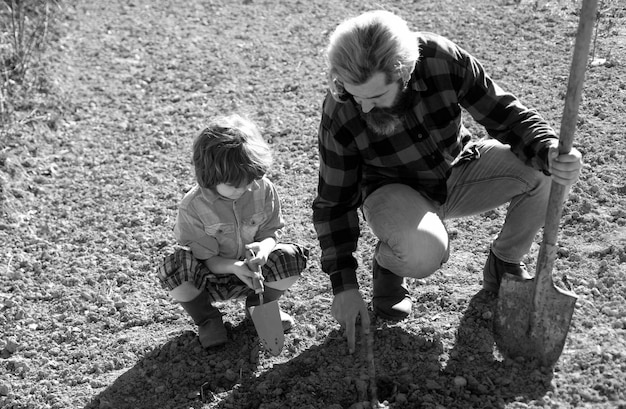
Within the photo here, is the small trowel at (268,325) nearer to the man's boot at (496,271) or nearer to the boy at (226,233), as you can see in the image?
the boy at (226,233)

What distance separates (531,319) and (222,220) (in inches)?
45.5

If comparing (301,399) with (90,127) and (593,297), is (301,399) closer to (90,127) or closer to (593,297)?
(593,297)

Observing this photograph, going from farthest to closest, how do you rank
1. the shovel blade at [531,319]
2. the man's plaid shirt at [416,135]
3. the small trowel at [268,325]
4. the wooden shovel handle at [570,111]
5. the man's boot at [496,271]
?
the man's boot at [496,271]
the small trowel at [268,325]
the man's plaid shirt at [416,135]
the shovel blade at [531,319]
the wooden shovel handle at [570,111]

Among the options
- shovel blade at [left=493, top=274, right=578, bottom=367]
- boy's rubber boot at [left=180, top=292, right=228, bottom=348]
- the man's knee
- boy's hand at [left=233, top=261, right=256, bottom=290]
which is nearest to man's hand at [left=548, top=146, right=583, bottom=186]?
shovel blade at [left=493, top=274, right=578, bottom=367]

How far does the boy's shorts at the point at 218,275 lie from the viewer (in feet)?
10.0

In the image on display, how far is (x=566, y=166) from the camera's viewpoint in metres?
2.55

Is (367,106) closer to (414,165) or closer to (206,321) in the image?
(414,165)

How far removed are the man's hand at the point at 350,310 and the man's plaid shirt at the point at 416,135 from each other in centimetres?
3

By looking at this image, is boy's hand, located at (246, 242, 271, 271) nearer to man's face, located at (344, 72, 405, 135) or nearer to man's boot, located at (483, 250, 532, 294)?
man's face, located at (344, 72, 405, 135)

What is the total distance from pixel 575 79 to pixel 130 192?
2.57 m

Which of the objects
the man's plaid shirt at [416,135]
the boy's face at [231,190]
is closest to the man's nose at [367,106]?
the man's plaid shirt at [416,135]

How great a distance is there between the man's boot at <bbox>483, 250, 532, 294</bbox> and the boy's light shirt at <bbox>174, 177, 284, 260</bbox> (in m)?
0.87

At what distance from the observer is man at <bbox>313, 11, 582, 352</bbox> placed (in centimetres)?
285

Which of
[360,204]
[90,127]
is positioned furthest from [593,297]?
[90,127]
